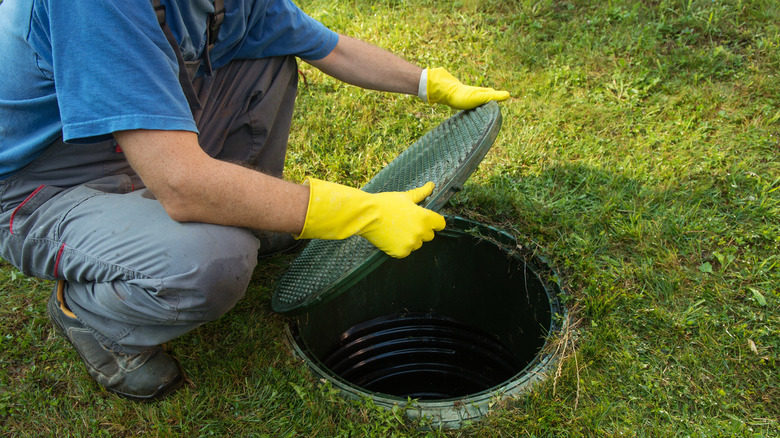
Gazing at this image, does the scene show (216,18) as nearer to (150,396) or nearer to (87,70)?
(87,70)

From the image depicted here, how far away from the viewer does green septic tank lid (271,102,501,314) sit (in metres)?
1.73

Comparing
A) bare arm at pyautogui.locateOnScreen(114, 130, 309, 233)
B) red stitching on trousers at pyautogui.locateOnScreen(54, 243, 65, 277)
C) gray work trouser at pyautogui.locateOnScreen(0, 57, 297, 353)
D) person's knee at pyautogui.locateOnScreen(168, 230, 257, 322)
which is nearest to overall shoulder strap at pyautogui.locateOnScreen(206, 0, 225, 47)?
gray work trouser at pyautogui.locateOnScreen(0, 57, 297, 353)

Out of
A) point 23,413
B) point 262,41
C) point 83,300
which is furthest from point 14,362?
point 262,41

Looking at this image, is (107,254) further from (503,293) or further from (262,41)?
(503,293)

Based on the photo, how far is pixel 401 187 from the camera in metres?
2.00

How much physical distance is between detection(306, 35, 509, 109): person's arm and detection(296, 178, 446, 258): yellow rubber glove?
0.74 metres

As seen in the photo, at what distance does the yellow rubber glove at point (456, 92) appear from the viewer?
220cm

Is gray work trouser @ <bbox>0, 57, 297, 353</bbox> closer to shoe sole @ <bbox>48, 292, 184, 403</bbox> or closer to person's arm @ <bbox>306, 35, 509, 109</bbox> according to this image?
shoe sole @ <bbox>48, 292, 184, 403</bbox>

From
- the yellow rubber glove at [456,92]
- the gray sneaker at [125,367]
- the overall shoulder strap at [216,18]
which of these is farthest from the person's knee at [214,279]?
the yellow rubber glove at [456,92]

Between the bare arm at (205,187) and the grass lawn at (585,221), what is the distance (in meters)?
0.61

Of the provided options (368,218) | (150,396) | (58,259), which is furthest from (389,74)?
(150,396)

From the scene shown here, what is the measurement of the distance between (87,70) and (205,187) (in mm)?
375

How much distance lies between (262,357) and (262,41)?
1122 millimetres

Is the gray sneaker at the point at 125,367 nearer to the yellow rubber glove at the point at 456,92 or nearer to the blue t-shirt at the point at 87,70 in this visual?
the blue t-shirt at the point at 87,70
